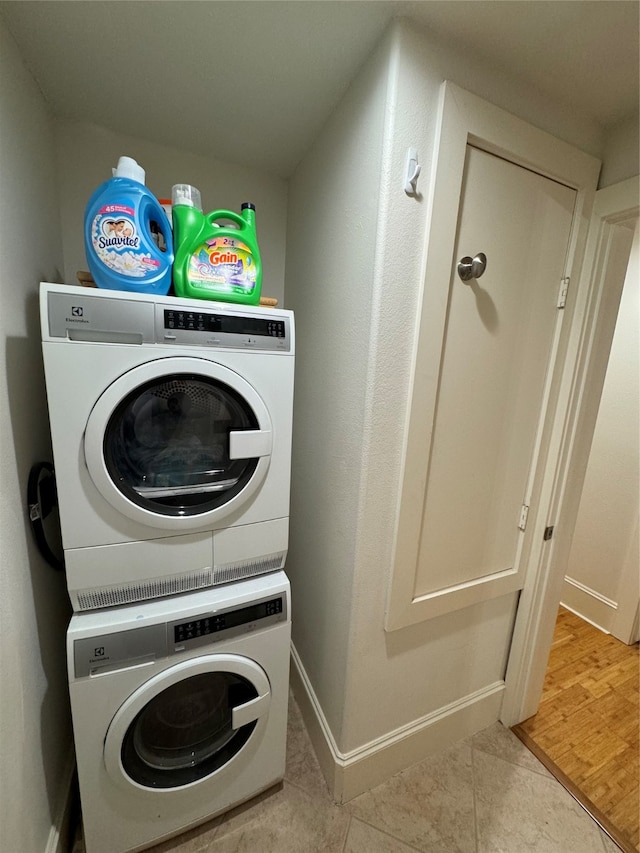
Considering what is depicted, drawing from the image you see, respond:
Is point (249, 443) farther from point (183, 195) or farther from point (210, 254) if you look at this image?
point (183, 195)

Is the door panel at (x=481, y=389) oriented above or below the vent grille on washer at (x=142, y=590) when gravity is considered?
above

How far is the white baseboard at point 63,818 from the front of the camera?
3.16 feet

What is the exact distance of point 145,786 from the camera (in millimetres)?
966

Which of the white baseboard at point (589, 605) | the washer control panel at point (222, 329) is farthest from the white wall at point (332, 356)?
the white baseboard at point (589, 605)

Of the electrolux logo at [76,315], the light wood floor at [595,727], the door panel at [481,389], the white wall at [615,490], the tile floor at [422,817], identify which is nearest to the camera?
the electrolux logo at [76,315]

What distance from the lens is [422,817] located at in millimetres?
1162

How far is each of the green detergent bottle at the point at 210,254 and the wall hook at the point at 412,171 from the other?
1.40 ft

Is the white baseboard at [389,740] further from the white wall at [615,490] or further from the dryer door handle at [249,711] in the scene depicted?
the white wall at [615,490]

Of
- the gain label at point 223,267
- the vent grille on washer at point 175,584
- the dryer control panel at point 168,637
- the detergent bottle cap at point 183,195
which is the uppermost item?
the detergent bottle cap at point 183,195

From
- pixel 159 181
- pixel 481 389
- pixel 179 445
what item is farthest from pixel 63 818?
pixel 159 181

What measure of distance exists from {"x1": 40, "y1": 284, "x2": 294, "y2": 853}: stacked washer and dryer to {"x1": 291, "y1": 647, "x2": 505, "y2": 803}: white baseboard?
25 cm

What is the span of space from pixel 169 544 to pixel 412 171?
3.74 ft

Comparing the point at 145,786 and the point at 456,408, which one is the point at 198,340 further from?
the point at 145,786

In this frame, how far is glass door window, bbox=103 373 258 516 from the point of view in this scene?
88 centimetres
